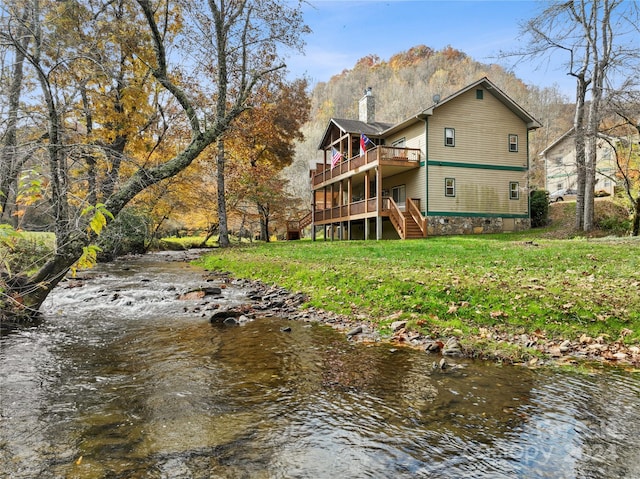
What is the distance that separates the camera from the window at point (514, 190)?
2525cm

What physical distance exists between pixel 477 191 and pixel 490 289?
19.3m

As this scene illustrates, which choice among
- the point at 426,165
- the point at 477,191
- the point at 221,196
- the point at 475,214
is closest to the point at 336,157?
the point at 426,165

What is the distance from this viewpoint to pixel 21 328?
20.6 ft

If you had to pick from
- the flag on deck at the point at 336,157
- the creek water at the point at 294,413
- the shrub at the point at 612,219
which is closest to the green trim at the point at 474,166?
the shrub at the point at 612,219

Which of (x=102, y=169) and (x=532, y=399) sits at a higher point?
(x=102, y=169)

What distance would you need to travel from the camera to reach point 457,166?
79.5 ft

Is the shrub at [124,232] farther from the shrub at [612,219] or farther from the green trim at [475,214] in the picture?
the shrub at [612,219]

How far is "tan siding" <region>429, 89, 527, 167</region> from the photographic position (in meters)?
23.9

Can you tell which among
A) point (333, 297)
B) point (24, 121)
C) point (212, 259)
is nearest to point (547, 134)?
point (212, 259)

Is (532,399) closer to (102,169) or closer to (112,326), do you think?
(112,326)

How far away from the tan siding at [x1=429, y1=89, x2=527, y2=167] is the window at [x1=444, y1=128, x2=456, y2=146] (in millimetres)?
195

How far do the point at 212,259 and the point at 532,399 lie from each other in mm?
14816

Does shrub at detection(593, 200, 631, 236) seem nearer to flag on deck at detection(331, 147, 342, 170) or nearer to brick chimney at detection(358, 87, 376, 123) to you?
flag on deck at detection(331, 147, 342, 170)

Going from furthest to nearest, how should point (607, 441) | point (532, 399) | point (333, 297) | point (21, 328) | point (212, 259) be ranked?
point (212, 259), point (333, 297), point (21, 328), point (532, 399), point (607, 441)
